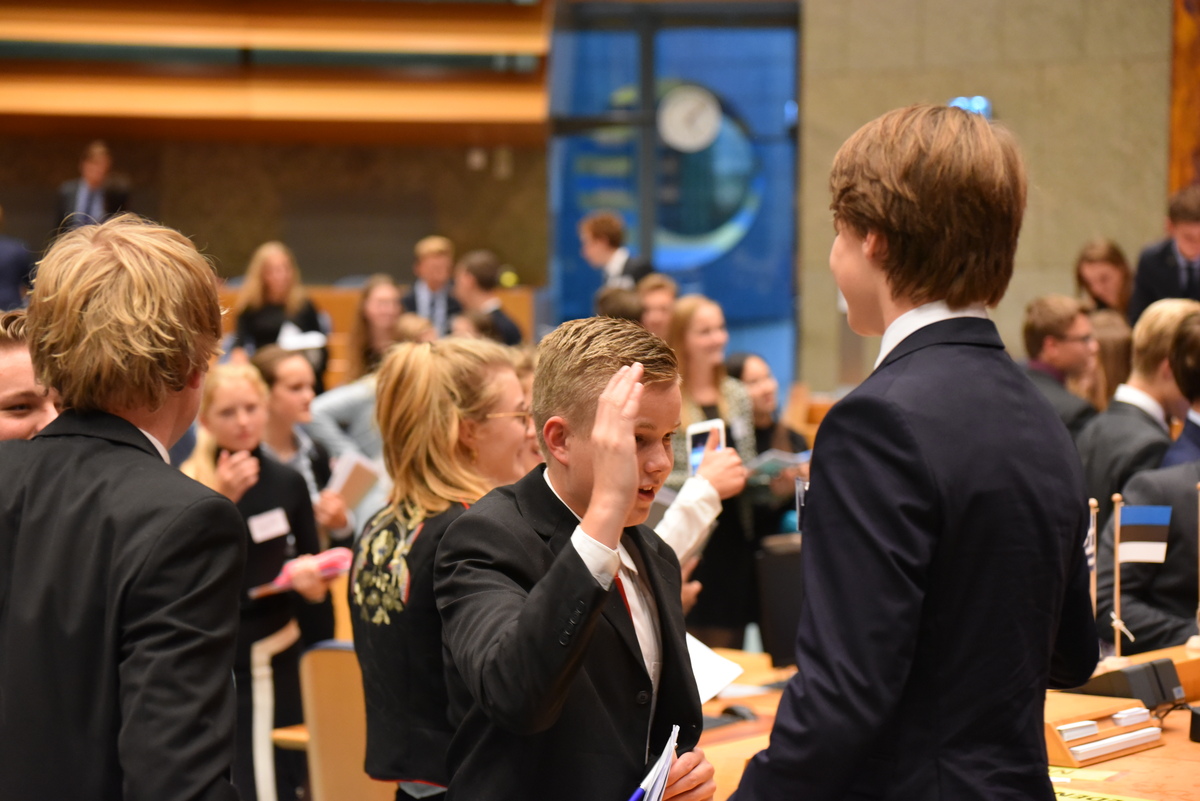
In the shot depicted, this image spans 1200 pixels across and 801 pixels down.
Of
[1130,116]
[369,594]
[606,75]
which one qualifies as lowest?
[369,594]

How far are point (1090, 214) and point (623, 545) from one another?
304 inches

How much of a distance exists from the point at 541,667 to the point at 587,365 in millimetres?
417

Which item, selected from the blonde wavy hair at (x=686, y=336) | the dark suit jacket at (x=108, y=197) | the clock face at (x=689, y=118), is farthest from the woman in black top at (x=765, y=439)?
the clock face at (x=689, y=118)

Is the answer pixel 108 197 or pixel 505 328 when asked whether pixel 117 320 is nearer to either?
pixel 505 328

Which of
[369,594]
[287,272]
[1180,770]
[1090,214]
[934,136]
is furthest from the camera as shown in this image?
[1090,214]

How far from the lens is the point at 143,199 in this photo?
12867mm

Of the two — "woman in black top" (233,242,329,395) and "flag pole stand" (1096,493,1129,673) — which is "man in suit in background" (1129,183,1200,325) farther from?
"woman in black top" (233,242,329,395)

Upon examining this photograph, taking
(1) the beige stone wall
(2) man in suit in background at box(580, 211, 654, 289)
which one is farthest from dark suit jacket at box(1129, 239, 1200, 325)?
(2) man in suit in background at box(580, 211, 654, 289)

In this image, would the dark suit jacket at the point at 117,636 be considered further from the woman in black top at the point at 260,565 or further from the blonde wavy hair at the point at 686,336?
the blonde wavy hair at the point at 686,336

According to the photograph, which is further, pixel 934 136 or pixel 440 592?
pixel 440 592

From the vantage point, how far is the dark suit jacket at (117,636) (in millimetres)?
1365

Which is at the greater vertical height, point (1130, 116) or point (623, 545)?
point (1130, 116)

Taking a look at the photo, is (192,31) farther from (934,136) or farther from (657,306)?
(934,136)

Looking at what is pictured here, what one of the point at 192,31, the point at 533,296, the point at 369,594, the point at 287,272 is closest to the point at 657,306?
the point at 287,272
